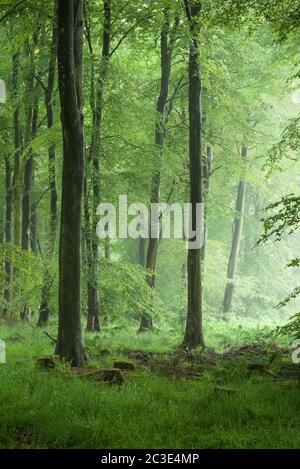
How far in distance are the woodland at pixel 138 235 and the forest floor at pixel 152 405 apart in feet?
0.09

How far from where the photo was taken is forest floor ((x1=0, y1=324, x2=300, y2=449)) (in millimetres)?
5914

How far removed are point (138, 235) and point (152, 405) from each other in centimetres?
1656

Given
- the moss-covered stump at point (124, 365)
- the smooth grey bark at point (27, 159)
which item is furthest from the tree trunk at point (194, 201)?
the smooth grey bark at point (27, 159)

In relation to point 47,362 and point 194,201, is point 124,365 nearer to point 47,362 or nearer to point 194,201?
point 47,362

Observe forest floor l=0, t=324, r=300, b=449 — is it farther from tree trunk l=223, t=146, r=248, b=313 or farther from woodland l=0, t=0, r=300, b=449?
tree trunk l=223, t=146, r=248, b=313

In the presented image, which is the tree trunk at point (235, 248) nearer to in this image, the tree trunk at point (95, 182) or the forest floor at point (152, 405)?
the tree trunk at point (95, 182)

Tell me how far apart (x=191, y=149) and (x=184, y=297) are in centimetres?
1072

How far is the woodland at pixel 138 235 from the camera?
663 cm

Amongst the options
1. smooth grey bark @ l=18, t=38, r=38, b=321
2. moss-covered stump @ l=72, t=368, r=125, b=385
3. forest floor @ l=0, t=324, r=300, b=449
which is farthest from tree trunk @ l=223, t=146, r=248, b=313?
moss-covered stump @ l=72, t=368, r=125, b=385

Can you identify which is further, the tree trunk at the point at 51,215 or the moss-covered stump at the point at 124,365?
the tree trunk at the point at 51,215

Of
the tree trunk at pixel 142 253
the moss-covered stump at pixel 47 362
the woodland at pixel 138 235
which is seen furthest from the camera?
the tree trunk at pixel 142 253

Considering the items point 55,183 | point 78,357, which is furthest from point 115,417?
point 55,183

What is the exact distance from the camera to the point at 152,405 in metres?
6.89

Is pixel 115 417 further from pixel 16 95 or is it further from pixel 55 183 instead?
pixel 16 95
